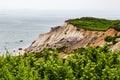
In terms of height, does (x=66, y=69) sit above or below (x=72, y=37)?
above

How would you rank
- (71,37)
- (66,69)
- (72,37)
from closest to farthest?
1. (66,69)
2. (72,37)
3. (71,37)

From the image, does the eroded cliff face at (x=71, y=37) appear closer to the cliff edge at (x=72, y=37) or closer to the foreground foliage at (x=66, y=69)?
the cliff edge at (x=72, y=37)

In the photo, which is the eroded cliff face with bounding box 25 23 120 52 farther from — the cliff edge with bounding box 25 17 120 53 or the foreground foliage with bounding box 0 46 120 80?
the foreground foliage with bounding box 0 46 120 80

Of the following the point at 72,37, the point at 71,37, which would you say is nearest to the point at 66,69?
the point at 72,37

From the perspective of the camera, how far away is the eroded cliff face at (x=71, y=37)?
69562 mm

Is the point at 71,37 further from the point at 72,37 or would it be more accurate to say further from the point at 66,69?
the point at 66,69

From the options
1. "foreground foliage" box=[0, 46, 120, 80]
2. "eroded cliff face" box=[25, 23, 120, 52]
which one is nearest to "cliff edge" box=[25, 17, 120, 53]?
"eroded cliff face" box=[25, 23, 120, 52]

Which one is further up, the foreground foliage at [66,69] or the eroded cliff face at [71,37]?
the foreground foliage at [66,69]

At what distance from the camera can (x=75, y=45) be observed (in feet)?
247

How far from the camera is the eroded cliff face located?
69.6 metres

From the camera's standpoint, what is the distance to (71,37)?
80.7m

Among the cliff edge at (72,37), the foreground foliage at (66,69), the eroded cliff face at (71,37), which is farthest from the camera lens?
the eroded cliff face at (71,37)

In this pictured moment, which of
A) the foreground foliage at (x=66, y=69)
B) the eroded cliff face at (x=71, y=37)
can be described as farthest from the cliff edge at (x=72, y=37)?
the foreground foliage at (x=66, y=69)

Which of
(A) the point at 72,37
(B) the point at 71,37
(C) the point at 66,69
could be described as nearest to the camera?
(C) the point at 66,69
